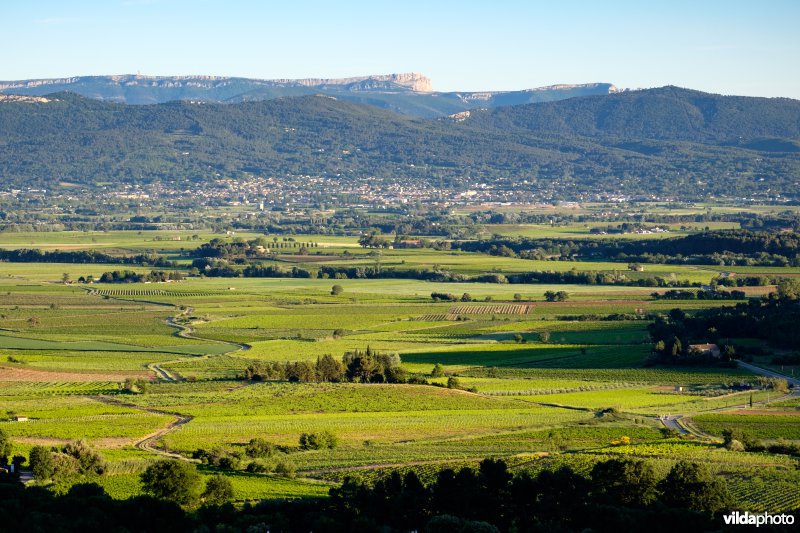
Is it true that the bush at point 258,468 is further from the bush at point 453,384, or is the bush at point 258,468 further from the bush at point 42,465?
the bush at point 453,384

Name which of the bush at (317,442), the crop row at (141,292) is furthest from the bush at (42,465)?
the crop row at (141,292)

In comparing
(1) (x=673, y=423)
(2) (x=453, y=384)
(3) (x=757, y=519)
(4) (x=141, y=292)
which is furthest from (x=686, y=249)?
(3) (x=757, y=519)

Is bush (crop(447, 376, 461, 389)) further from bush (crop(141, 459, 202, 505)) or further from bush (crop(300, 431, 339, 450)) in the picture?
bush (crop(141, 459, 202, 505))

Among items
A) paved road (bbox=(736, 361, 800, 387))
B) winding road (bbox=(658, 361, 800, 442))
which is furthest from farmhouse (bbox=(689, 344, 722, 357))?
winding road (bbox=(658, 361, 800, 442))

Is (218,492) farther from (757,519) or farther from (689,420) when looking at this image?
(689,420)

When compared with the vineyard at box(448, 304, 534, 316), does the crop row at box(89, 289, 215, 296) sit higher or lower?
lower
